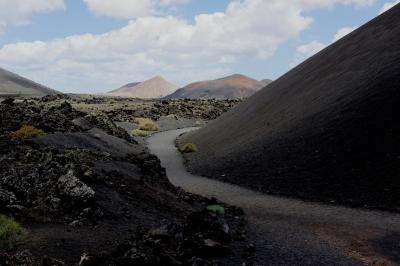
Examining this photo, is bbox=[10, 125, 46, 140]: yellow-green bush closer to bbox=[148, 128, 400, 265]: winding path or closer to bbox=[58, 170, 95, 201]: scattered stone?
bbox=[148, 128, 400, 265]: winding path

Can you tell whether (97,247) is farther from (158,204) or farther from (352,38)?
(352,38)

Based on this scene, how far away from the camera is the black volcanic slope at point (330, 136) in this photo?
2603 cm

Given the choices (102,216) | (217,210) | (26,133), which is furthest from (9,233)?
(26,133)

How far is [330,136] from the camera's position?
104 ft

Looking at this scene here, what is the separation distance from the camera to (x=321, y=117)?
3522 centimetres

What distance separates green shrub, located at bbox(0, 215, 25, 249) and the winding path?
7.22 meters

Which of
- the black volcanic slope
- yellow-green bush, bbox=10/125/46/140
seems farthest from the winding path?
yellow-green bush, bbox=10/125/46/140

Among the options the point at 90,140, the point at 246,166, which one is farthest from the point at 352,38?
the point at 90,140

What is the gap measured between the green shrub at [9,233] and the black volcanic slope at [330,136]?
51.3 ft

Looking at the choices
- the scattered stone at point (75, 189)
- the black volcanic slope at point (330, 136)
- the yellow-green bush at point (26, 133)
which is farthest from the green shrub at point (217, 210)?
the yellow-green bush at point (26, 133)

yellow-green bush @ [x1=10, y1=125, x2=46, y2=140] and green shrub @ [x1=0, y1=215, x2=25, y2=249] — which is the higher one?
yellow-green bush @ [x1=10, y1=125, x2=46, y2=140]

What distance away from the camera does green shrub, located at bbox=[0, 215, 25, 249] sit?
43.4 feet

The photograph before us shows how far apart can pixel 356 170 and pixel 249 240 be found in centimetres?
1177

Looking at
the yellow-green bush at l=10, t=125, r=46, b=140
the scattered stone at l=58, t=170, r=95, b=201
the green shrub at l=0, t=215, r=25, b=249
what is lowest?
the green shrub at l=0, t=215, r=25, b=249
